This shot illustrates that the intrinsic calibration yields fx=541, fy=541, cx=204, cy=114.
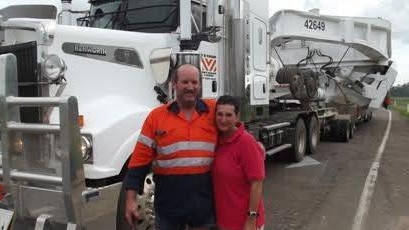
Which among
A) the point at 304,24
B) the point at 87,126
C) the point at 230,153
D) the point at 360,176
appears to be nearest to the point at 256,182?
the point at 230,153

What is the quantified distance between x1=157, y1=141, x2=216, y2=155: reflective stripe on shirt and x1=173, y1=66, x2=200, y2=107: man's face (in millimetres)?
250

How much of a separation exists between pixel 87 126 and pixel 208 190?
69.9 inches

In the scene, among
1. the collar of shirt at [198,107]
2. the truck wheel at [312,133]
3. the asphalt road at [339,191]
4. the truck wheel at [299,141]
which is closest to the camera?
the collar of shirt at [198,107]

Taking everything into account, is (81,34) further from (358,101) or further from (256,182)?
(358,101)

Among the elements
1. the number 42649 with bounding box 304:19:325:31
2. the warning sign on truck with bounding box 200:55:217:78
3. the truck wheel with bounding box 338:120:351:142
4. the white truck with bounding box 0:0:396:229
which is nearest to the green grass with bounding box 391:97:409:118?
the truck wheel with bounding box 338:120:351:142

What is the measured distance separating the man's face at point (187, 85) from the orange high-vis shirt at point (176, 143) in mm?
84

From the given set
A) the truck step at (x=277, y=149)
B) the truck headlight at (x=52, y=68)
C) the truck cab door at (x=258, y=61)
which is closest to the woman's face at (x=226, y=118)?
the truck headlight at (x=52, y=68)

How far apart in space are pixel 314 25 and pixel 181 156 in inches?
441

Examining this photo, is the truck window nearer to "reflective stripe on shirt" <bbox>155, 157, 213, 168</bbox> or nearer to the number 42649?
"reflective stripe on shirt" <bbox>155, 157, 213, 168</bbox>

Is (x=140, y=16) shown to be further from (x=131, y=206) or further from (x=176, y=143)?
(x=131, y=206)

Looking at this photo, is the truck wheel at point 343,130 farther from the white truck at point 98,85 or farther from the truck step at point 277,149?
the white truck at point 98,85

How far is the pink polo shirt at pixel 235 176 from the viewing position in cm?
329

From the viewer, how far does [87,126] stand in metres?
4.78

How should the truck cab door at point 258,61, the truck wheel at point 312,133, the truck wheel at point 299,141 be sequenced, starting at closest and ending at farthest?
the truck cab door at point 258,61, the truck wheel at point 299,141, the truck wheel at point 312,133
